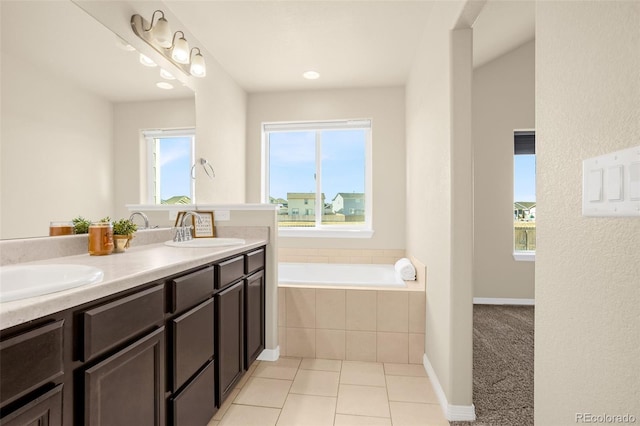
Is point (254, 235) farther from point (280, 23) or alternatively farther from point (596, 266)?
point (596, 266)

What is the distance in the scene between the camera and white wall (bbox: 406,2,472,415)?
1.68 meters

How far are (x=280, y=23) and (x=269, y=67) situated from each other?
72 cm

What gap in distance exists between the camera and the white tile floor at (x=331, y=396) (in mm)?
1658

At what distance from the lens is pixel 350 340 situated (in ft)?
7.76

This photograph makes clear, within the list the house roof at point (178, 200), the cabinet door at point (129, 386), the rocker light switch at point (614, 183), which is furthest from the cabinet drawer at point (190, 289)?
the rocker light switch at point (614, 183)

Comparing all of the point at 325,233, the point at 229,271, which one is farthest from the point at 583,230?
the point at 325,233

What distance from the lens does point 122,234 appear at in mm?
1548

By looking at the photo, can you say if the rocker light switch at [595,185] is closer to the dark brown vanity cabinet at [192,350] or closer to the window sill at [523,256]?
the dark brown vanity cabinet at [192,350]

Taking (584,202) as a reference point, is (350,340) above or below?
below

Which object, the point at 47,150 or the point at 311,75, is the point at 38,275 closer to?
the point at 47,150

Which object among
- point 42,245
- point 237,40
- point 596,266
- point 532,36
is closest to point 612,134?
point 596,266

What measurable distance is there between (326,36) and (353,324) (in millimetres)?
2338

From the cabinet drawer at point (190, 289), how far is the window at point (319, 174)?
7.26 ft

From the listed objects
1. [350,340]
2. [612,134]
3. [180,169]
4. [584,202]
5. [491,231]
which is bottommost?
[350,340]
